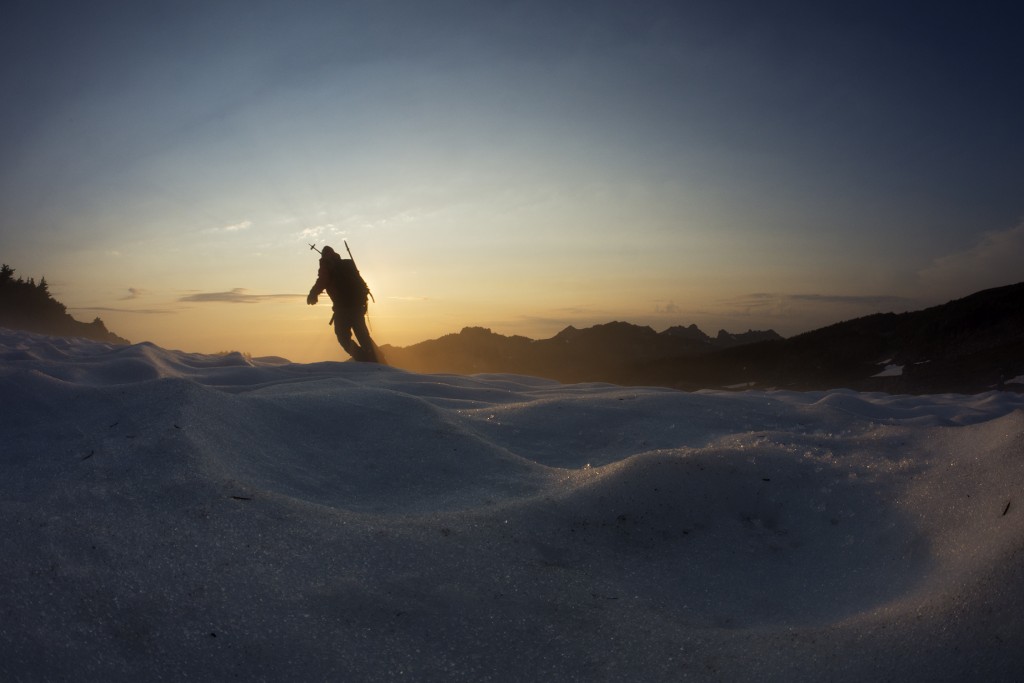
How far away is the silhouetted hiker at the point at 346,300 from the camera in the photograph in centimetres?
821

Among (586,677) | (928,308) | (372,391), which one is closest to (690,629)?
(586,677)

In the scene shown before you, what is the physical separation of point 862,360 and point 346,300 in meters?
7.48

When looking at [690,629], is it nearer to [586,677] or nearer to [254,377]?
[586,677]

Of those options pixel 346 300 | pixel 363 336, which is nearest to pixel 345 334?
pixel 363 336

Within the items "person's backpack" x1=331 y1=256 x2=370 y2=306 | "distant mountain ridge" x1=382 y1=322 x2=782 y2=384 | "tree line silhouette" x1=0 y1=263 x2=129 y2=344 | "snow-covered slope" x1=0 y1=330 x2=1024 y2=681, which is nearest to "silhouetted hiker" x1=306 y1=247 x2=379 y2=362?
"person's backpack" x1=331 y1=256 x2=370 y2=306

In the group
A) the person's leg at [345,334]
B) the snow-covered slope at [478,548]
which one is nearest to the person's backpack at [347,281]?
the person's leg at [345,334]

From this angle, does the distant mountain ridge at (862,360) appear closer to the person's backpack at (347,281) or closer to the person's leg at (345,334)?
the person's leg at (345,334)

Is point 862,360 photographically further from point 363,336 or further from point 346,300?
point 346,300

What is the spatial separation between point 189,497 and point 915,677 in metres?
1.81

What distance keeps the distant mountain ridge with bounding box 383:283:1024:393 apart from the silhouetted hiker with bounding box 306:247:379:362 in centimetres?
215

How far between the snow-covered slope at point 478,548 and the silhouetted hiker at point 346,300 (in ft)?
17.7

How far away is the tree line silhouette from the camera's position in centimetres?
1600

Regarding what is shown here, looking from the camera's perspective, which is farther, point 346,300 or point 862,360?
point 862,360

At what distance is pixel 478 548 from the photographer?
1.65 m
